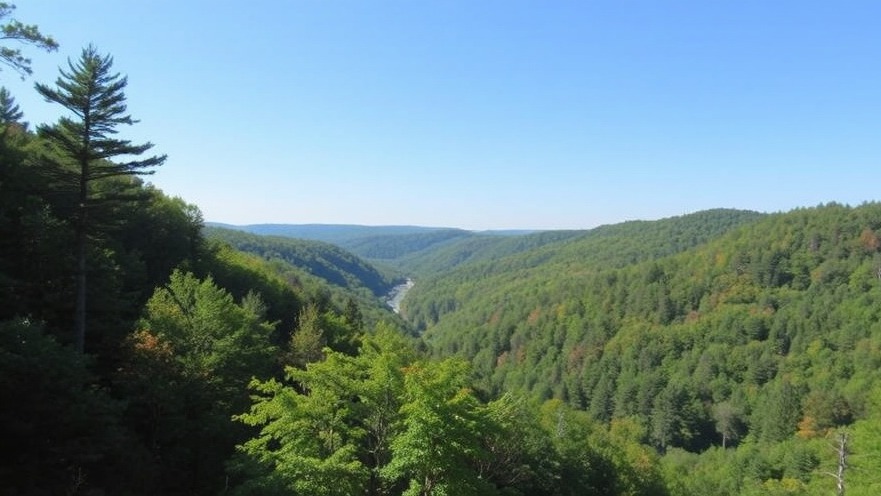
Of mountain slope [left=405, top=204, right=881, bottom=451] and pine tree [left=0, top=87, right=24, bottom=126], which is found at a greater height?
pine tree [left=0, top=87, right=24, bottom=126]

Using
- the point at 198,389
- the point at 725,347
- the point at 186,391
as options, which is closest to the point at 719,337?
the point at 725,347

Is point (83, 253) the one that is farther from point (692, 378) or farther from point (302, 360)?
point (692, 378)

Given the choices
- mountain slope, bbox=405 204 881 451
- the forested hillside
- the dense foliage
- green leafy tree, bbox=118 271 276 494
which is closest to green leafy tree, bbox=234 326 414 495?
the dense foliage

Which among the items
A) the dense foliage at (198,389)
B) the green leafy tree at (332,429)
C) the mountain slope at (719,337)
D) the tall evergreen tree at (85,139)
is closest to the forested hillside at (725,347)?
the mountain slope at (719,337)

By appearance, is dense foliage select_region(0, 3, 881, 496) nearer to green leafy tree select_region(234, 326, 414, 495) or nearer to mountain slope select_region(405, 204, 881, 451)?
green leafy tree select_region(234, 326, 414, 495)

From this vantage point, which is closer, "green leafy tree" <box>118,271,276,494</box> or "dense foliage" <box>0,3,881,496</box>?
"dense foliage" <box>0,3,881,496</box>

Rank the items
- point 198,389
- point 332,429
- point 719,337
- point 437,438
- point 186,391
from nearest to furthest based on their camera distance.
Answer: point 437,438, point 332,429, point 186,391, point 198,389, point 719,337

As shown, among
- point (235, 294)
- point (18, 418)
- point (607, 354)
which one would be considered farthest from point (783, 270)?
point (18, 418)

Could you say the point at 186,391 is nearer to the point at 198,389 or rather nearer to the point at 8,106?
the point at 198,389
